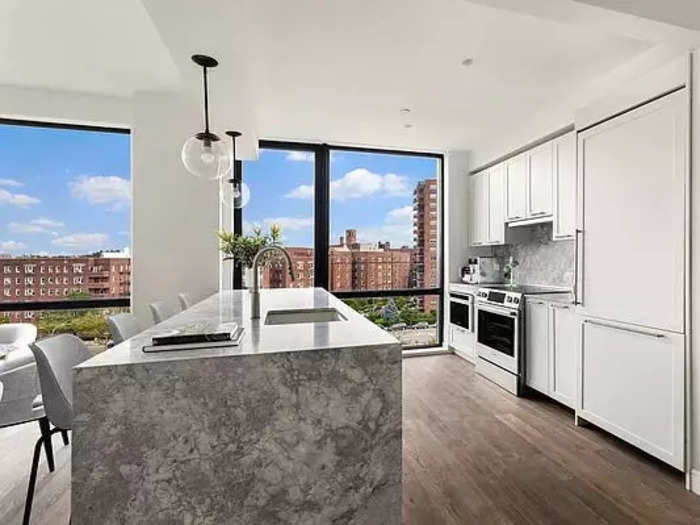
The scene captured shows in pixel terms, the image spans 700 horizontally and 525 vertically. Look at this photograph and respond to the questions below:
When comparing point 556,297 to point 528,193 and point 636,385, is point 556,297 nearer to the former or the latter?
point 636,385

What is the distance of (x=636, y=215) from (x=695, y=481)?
1.58m

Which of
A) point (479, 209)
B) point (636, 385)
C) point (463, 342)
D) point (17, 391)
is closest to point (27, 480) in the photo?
point (17, 391)

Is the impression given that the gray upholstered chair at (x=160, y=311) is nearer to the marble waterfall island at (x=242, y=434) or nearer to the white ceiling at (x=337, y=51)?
the marble waterfall island at (x=242, y=434)

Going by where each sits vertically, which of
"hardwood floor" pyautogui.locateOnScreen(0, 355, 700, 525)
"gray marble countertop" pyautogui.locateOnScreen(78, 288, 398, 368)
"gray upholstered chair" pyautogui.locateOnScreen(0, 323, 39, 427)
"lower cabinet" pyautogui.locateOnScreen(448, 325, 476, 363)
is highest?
"gray marble countertop" pyautogui.locateOnScreen(78, 288, 398, 368)

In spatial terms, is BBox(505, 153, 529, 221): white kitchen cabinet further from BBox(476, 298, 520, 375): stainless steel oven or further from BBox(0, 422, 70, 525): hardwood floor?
BBox(0, 422, 70, 525): hardwood floor

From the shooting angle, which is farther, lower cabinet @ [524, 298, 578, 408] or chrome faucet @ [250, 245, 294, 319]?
lower cabinet @ [524, 298, 578, 408]

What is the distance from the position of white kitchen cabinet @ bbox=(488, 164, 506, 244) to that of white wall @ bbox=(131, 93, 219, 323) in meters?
3.16

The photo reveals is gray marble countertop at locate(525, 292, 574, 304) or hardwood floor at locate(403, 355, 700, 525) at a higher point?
gray marble countertop at locate(525, 292, 574, 304)

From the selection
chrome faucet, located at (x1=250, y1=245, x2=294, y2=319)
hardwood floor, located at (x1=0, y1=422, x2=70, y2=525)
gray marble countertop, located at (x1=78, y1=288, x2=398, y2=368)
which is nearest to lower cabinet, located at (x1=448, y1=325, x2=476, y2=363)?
gray marble countertop, located at (x1=78, y1=288, x2=398, y2=368)

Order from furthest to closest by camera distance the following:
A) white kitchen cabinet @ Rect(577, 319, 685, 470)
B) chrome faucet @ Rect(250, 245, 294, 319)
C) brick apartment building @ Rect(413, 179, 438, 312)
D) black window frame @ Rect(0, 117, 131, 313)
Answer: brick apartment building @ Rect(413, 179, 438, 312), black window frame @ Rect(0, 117, 131, 313), white kitchen cabinet @ Rect(577, 319, 685, 470), chrome faucet @ Rect(250, 245, 294, 319)

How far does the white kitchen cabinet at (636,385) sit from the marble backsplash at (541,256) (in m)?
1.18

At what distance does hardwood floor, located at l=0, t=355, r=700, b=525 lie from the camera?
6.26 ft

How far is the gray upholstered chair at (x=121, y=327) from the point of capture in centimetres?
207

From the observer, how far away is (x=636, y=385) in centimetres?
243
